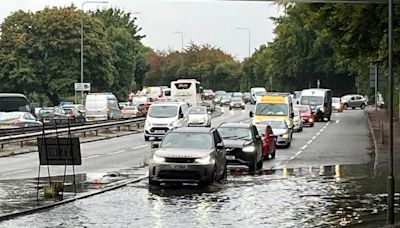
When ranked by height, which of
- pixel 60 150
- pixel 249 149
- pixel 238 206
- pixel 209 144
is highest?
pixel 60 150

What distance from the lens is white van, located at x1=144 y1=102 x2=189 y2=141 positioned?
44.1m

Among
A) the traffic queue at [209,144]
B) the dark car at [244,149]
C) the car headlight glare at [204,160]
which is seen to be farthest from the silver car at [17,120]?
the car headlight glare at [204,160]

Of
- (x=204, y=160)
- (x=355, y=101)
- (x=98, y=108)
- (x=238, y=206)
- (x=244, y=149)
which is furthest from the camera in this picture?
(x=355, y=101)

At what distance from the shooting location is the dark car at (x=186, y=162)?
21531 millimetres

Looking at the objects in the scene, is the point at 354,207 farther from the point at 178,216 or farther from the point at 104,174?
the point at 104,174

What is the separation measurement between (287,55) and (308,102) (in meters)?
32.2

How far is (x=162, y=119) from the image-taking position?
44.6 metres

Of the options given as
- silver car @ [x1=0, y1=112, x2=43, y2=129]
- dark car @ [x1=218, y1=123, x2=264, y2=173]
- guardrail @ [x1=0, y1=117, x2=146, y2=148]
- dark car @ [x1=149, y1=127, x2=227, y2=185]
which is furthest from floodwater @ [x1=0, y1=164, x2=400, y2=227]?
silver car @ [x1=0, y1=112, x2=43, y2=129]

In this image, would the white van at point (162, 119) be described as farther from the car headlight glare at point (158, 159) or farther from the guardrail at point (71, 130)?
the car headlight glare at point (158, 159)

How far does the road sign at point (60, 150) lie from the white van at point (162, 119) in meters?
23.0

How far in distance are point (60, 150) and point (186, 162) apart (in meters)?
3.40

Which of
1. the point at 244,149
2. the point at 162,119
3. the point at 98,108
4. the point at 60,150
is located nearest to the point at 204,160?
the point at 60,150

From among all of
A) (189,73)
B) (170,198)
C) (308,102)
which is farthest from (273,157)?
(189,73)

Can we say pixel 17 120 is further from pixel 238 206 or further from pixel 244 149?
pixel 238 206
